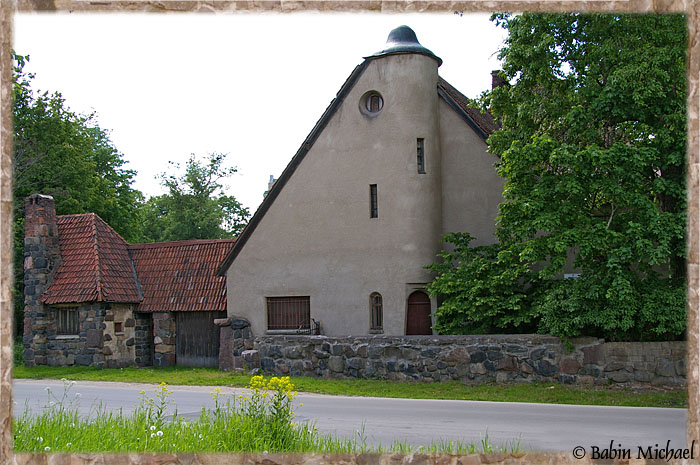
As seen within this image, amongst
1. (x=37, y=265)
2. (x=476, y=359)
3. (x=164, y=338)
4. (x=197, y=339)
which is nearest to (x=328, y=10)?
(x=476, y=359)

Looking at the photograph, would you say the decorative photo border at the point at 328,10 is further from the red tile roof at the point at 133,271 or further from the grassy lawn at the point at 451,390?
the red tile roof at the point at 133,271

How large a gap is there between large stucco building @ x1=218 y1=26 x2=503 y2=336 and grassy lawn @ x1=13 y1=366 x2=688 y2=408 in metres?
3.09

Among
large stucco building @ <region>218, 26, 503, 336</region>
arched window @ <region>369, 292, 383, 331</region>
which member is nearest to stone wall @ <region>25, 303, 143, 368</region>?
large stucco building @ <region>218, 26, 503, 336</region>

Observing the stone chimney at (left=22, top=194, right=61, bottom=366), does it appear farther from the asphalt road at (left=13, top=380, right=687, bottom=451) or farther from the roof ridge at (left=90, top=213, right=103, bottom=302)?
the asphalt road at (left=13, top=380, right=687, bottom=451)

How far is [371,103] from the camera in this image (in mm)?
20734

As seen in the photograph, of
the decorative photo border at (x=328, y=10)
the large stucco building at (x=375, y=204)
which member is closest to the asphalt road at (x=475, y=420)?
the decorative photo border at (x=328, y=10)

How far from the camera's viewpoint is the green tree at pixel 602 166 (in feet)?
47.8

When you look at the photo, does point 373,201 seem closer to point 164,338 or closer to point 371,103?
point 371,103

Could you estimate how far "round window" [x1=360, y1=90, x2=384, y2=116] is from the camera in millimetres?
20578

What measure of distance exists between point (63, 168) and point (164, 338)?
6826mm

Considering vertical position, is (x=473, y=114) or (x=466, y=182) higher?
(x=473, y=114)

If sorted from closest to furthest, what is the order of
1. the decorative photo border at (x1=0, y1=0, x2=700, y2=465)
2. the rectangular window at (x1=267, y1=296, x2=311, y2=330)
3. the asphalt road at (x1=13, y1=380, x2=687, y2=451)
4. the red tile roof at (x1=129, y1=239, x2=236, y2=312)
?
the decorative photo border at (x1=0, y1=0, x2=700, y2=465) → the asphalt road at (x1=13, y1=380, x2=687, y2=451) → the rectangular window at (x1=267, y1=296, x2=311, y2=330) → the red tile roof at (x1=129, y1=239, x2=236, y2=312)

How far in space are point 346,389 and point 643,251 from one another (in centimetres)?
729

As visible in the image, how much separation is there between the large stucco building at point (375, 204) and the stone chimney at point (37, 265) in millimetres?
6689
